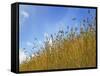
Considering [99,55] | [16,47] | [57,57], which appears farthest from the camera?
[99,55]

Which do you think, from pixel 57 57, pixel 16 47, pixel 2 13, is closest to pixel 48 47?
pixel 57 57

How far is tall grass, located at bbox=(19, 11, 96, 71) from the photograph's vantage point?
3332mm

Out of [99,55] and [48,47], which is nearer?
[48,47]

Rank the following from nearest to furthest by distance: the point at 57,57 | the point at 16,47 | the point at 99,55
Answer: the point at 16,47
the point at 57,57
the point at 99,55

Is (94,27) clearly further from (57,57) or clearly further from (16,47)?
(16,47)

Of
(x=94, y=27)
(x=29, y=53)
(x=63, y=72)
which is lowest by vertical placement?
(x=63, y=72)

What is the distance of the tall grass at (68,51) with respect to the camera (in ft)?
10.9

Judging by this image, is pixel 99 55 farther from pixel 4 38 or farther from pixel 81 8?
pixel 4 38

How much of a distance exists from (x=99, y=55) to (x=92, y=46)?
173mm

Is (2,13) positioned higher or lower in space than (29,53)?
higher

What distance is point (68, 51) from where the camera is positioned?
11.4 feet

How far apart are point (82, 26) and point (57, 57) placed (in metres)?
0.45

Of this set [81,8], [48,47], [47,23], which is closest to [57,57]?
[48,47]

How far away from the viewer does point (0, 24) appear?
325cm
